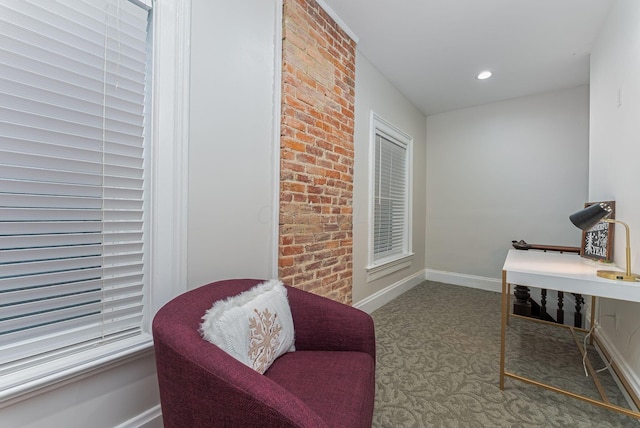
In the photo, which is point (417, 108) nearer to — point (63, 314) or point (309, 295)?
point (309, 295)

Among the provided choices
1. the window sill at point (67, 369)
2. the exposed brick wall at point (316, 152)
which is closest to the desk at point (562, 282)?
the exposed brick wall at point (316, 152)

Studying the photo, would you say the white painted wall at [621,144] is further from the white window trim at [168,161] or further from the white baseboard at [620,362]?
the white window trim at [168,161]

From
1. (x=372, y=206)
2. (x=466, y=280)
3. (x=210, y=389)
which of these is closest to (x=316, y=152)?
(x=372, y=206)

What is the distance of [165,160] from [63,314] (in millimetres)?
758

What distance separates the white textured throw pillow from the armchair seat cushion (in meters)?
0.09

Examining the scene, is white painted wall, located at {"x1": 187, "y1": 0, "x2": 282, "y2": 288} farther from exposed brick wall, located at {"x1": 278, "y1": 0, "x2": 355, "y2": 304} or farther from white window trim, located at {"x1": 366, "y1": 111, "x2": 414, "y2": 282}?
white window trim, located at {"x1": 366, "y1": 111, "x2": 414, "y2": 282}

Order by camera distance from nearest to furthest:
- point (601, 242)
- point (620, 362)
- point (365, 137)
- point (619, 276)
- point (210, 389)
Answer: point (210, 389)
point (619, 276)
point (620, 362)
point (601, 242)
point (365, 137)

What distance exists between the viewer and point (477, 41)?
2.58 metres

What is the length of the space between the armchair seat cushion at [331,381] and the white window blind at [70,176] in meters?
0.76

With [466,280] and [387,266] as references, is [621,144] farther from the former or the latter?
[466,280]

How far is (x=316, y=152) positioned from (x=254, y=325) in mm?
1429

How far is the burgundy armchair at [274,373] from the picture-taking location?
75 centimetres

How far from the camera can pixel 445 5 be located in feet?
7.04

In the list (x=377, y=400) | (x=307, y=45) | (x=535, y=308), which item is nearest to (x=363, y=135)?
(x=307, y=45)
